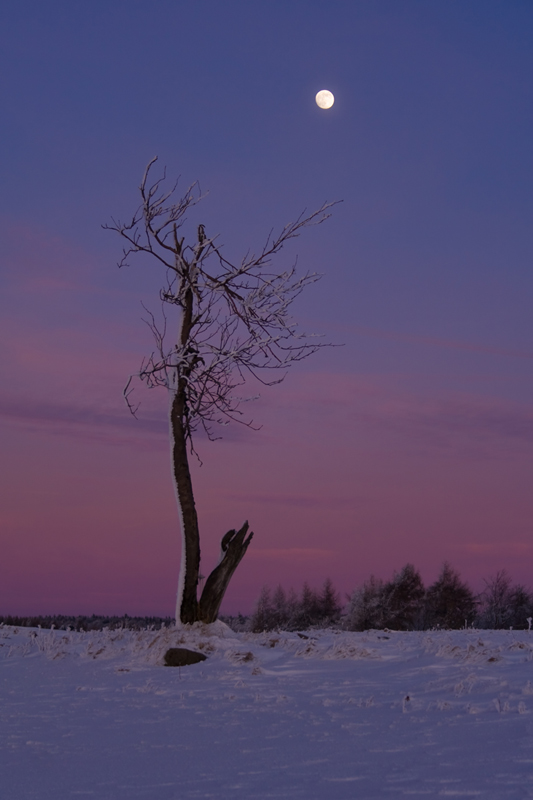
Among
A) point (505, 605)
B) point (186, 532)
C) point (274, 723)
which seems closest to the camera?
point (274, 723)

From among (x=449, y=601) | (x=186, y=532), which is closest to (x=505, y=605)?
(x=449, y=601)

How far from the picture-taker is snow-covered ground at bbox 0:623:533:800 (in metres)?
3.84

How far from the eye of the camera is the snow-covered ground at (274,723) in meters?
3.84

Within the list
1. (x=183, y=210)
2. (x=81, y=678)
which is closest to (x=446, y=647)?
(x=81, y=678)

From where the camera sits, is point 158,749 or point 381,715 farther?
point 381,715

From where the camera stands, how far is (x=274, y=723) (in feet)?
18.3

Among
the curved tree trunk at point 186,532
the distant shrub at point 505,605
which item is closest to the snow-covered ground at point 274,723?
the curved tree trunk at point 186,532

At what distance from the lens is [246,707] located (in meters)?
6.38

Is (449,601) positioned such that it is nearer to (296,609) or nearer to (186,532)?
(296,609)

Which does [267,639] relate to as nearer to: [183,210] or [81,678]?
[81,678]

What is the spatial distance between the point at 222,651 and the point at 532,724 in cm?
555

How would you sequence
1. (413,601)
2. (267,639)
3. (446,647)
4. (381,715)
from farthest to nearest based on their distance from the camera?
(413,601)
(267,639)
(446,647)
(381,715)

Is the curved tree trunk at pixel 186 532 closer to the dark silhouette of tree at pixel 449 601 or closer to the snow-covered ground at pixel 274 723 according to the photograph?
the snow-covered ground at pixel 274 723

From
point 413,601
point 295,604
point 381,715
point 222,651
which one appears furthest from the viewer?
point 295,604
